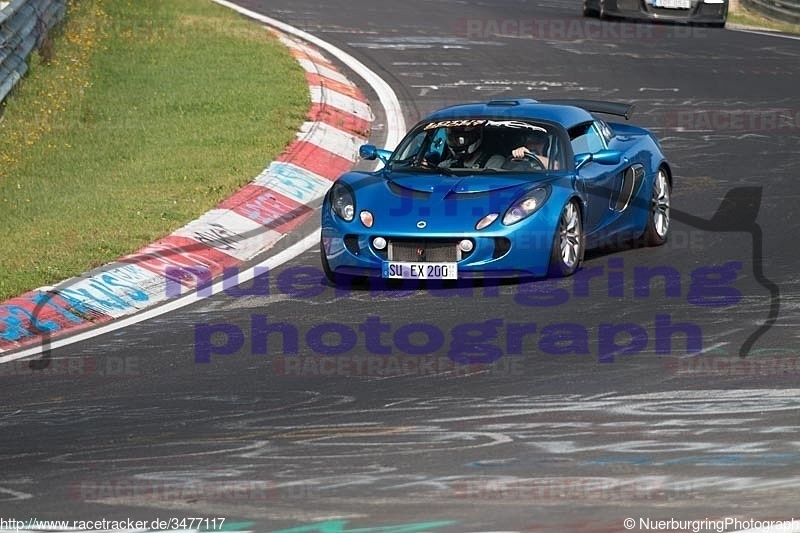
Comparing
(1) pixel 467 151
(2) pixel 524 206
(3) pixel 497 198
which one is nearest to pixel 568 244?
(2) pixel 524 206

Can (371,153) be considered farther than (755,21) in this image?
No

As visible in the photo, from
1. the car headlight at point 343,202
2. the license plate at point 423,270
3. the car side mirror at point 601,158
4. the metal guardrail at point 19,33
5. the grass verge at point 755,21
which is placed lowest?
the license plate at point 423,270

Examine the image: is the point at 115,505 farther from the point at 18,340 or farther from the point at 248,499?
the point at 18,340

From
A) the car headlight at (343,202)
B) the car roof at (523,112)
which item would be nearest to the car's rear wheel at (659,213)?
the car roof at (523,112)

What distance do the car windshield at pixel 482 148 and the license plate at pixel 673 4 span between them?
13.9 meters

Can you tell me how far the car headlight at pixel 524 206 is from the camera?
34.7 ft

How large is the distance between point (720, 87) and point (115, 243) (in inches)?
409

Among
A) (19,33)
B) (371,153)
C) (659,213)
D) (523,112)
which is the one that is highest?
(19,33)

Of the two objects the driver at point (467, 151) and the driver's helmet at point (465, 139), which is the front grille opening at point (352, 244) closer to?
the driver at point (467, 151)

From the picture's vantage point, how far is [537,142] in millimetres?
11484

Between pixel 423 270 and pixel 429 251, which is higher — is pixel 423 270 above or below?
below

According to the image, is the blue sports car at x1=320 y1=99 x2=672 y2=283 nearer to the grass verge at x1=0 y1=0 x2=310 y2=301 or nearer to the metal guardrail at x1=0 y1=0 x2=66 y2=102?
the grass verge at x1=0 y1=0 x2=310 y2=301

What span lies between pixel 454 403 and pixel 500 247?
3.03 metres

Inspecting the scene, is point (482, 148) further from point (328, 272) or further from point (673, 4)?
point (673, 4)
